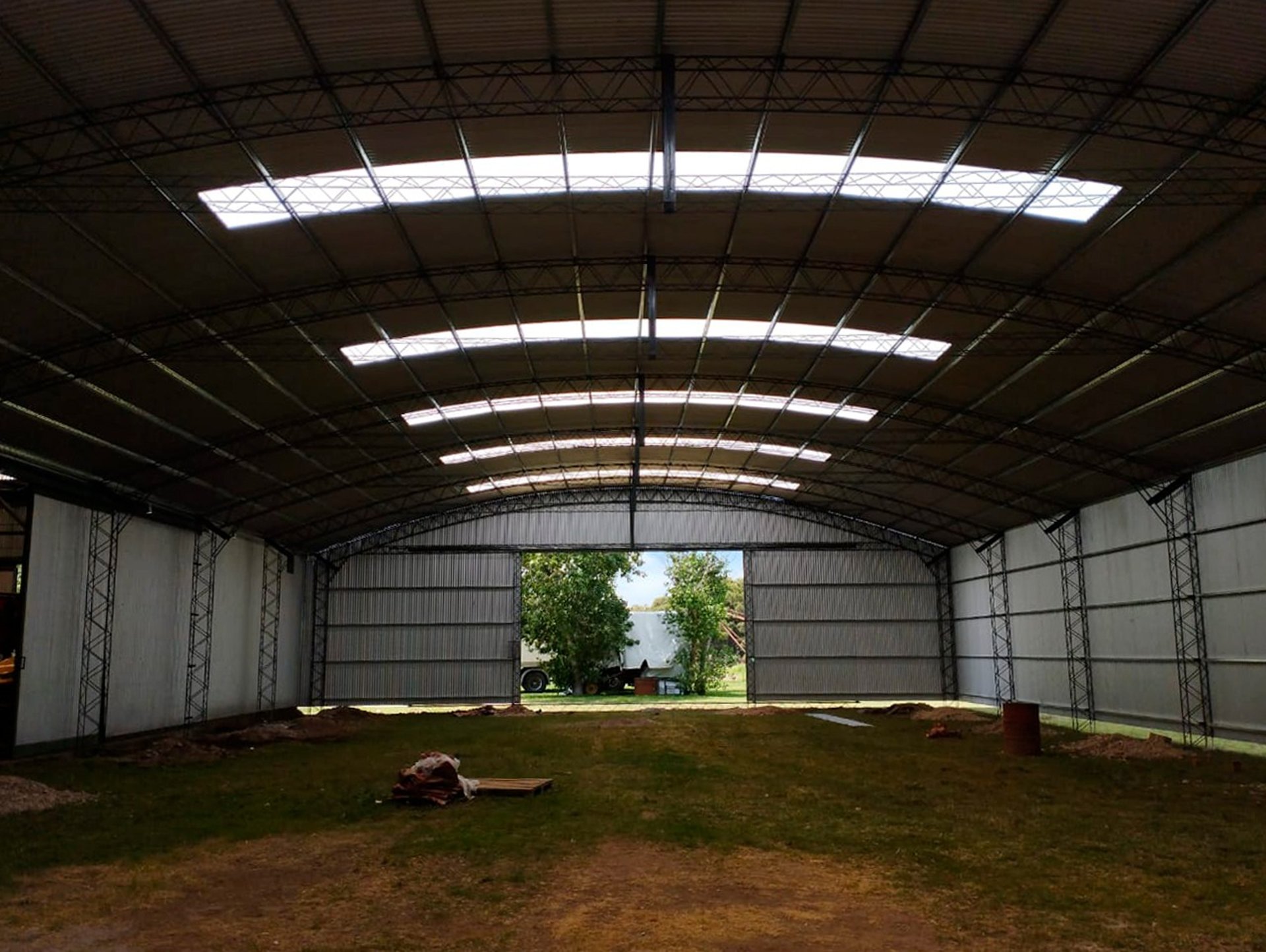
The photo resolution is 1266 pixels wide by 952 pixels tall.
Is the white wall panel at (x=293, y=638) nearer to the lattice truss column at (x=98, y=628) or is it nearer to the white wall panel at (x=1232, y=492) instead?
the lattice truss column at (x=98, y=628)

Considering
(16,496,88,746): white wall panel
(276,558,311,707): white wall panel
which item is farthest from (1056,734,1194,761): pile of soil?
(276,558,311,707): white wall panel

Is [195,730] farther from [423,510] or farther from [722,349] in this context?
[722,349]

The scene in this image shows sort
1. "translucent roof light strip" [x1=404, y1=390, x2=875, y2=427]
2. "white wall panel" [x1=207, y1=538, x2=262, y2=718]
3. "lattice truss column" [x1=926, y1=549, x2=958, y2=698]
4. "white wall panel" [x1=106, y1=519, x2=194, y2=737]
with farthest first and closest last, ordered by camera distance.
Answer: "lattice truss column" [x1=926, y1=549, x2=958, y2=698]
"white wall panel" [x1=207, y1=538, x2=262, y2=718]
"translucent roof light strip" [x1=404, y1=390, x2=875, y2=427]
"white wall panel" [x1=106, y1=519, x2=194, y2=737]

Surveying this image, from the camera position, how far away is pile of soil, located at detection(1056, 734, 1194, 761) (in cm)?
2273

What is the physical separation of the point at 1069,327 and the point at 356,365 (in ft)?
54.1

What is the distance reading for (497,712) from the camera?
130 ft

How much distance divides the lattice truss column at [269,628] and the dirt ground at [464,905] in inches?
1134

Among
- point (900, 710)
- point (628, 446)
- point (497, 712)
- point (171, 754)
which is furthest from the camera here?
point (497, 712)

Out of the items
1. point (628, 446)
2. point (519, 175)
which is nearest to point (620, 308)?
point (519, 175)

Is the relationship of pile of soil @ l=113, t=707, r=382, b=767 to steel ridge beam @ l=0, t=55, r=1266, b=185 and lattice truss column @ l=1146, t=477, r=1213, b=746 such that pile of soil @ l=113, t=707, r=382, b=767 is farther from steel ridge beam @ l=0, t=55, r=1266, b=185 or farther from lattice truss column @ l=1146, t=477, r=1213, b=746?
lattice truss column @ l=1146, t=477, r=1213, b=746

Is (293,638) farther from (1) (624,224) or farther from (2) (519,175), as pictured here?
(2) (519,175)

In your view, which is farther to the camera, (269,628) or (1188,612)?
(269,628)

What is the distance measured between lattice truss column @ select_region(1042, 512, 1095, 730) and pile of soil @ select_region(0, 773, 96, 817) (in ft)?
94.4

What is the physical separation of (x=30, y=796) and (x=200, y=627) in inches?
715
